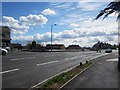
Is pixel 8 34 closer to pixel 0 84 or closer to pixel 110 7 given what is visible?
pixel 110 7

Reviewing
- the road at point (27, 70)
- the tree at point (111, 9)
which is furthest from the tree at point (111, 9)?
the road at point (27, 70)

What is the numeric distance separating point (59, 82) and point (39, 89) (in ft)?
6.98

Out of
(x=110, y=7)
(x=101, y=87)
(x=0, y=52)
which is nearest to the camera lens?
(x=101, y=87)

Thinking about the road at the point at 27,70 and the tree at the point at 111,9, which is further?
the tree at the point at 111,9

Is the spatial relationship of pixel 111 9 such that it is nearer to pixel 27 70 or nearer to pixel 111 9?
pixel 111 9

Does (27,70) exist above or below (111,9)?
below

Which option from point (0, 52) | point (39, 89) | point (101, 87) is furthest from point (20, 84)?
point (0, 52)

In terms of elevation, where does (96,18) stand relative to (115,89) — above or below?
above

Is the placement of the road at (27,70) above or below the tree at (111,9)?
below

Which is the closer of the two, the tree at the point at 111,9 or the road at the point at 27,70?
the road at the point at 27,70

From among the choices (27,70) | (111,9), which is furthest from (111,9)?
(27,70)

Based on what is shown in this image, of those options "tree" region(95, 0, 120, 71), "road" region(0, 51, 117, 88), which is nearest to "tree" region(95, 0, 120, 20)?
"tree" region(95, 0, 120, 71)

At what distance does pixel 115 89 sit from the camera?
1067 cm

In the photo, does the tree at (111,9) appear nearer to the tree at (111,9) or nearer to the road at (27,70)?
the tree at (111,9)
